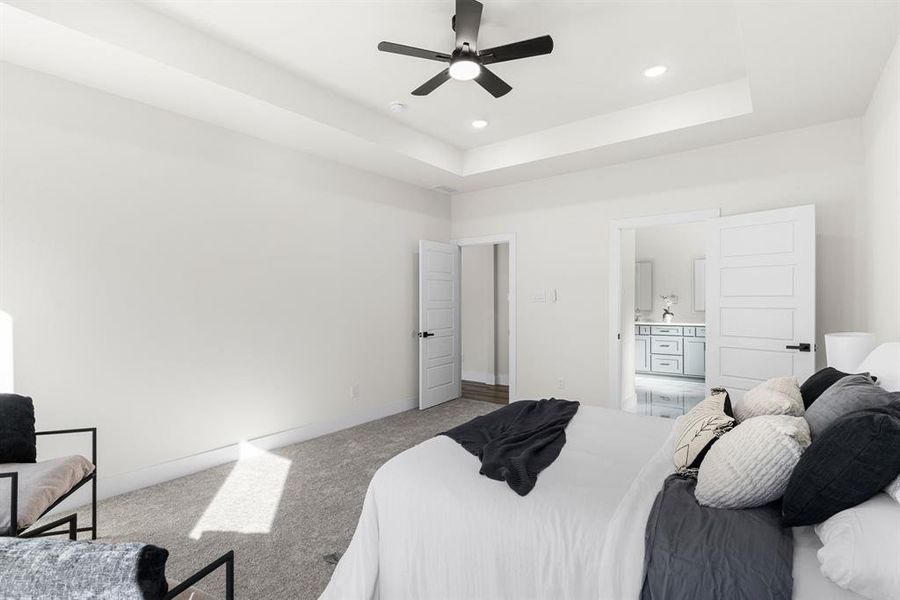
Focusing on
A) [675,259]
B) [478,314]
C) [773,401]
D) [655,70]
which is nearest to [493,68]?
[655,70]

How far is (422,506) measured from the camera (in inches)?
66.1

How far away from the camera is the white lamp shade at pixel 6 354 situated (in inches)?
104

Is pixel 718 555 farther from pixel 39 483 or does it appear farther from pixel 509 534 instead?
pixel 39 483

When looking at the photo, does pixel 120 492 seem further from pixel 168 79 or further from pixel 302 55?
pixel 302 55

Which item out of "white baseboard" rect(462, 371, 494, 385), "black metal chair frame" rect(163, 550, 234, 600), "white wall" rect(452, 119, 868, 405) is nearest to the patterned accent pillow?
"black metal chair frame" rect(163, 550, 234, 600)

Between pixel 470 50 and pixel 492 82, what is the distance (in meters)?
0.27

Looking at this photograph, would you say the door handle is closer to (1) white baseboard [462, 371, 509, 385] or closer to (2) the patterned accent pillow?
A: (2) the patterned accent pillow

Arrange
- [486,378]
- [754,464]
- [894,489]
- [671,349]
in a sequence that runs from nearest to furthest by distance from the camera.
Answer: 1. [894,489]
2. [754,464]
3. [671,349]
4. [486,378]

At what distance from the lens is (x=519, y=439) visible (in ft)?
7.00

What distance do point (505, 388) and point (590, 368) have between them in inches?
77.2

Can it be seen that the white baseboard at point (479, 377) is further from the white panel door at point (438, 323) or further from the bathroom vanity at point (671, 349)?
the bathroom vanity at point (671, 349)

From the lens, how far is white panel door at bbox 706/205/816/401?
11.5 ft

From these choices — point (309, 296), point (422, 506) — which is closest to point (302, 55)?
point (309, 296)

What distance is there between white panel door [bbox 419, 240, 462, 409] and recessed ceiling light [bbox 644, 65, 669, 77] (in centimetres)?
290
